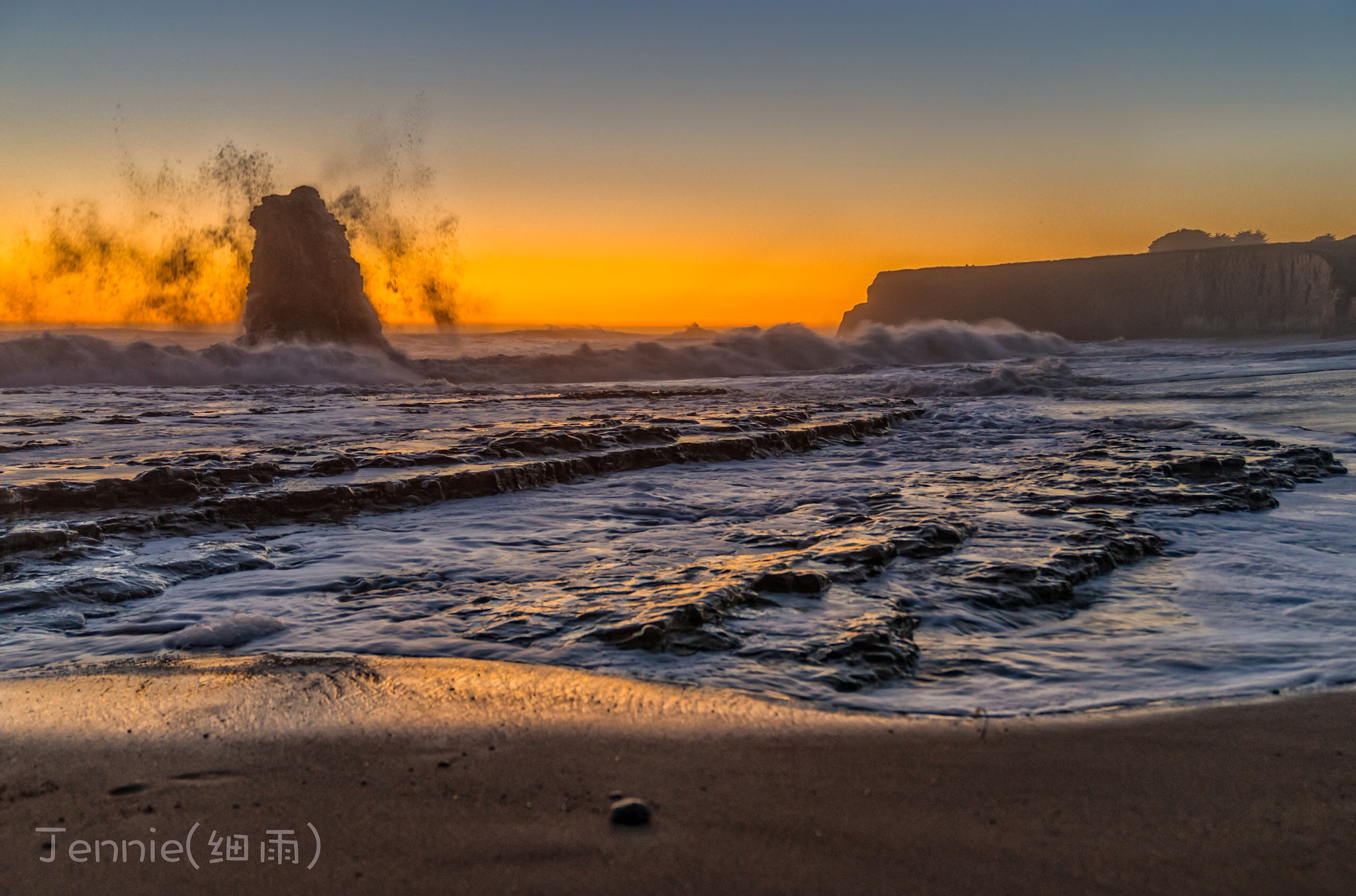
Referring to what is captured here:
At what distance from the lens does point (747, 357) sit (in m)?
31.1

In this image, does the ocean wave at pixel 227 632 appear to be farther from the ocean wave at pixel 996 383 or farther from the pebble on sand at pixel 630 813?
the ocean wave at pixel 996 383

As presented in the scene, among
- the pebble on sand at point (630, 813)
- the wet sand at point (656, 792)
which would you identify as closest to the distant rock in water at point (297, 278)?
the wet sand at point (656, 792)

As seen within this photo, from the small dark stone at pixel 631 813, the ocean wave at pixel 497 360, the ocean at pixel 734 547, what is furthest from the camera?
the ocean wave at pixel 497 360

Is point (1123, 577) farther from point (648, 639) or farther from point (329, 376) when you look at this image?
point (329, 376)

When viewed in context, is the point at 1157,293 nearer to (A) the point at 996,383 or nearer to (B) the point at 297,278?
(A) the point at 996,383

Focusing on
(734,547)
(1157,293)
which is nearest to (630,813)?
(734,547)

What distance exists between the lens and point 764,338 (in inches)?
1259

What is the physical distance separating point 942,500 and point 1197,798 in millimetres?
3808

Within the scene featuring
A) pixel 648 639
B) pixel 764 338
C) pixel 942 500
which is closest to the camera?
pixel 648 639

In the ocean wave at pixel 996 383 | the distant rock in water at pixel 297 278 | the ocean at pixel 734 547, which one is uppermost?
the distant rock in water at pixel 297 278

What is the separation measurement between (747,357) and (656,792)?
29839mm

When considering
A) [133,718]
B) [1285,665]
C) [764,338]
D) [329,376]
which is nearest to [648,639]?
[133,718]

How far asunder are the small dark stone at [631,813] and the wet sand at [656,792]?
25 millimetres

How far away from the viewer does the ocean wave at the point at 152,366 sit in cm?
2178
